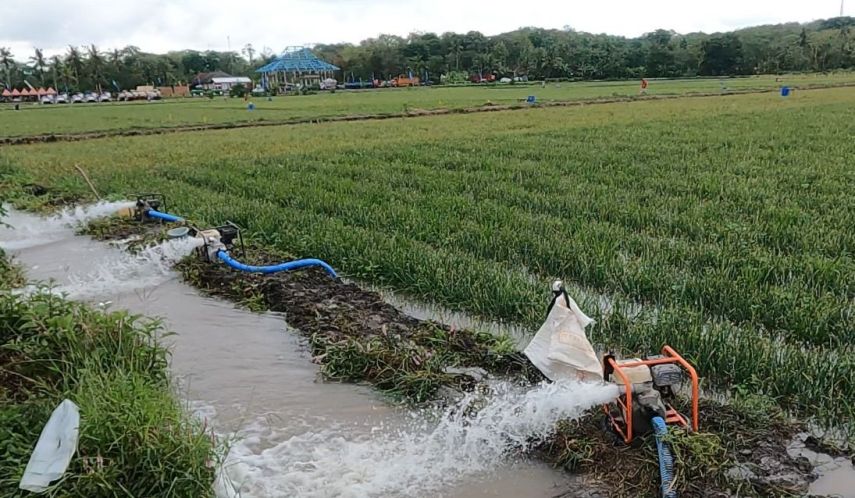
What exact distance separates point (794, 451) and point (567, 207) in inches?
194

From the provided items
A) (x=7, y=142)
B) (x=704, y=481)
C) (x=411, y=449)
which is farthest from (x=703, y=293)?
(x=7, y=142)

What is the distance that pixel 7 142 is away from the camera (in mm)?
20641

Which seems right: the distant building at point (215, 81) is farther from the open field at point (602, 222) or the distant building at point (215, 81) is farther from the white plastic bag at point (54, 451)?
the white plastic bag at point (54, 451)

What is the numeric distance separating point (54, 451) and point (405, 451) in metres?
1.56

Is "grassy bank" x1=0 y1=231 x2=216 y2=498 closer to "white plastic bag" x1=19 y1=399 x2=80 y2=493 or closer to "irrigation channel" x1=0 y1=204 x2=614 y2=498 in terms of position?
"white plastic bag" x1=19 y1=399 x2=80 y2=493

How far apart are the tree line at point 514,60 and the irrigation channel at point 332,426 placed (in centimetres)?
7385

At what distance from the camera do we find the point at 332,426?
366 centimetres

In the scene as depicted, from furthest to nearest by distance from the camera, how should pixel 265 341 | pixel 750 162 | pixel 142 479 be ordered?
pixel 750 162, pixel 265 341, pixel 142 479

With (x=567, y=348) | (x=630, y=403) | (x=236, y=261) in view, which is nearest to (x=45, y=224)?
(x=236, y=261)

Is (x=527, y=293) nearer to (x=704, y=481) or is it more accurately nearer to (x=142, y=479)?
(x=704, y=481)

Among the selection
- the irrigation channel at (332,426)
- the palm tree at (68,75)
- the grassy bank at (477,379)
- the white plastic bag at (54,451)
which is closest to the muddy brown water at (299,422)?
the irrigation channel at (332,426)

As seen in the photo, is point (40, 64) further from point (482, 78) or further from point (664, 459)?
point (664, 459)

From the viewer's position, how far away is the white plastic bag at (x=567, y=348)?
3.21 meters

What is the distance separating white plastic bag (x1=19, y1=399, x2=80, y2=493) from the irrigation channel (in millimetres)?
643
